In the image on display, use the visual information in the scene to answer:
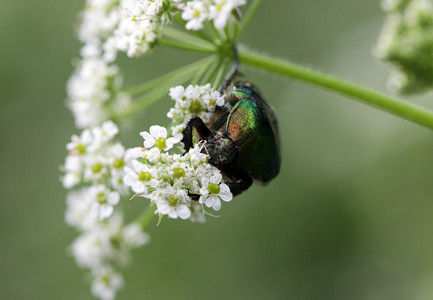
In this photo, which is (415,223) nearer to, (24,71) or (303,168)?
(303,168)

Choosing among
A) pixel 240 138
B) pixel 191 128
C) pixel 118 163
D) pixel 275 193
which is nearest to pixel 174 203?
pixel 191 128

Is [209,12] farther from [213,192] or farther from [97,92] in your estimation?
[97,92]

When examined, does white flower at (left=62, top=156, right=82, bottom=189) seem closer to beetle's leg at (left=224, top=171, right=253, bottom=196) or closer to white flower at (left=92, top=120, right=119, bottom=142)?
white flower at (left=92, top=120, right=119, bottom=142)

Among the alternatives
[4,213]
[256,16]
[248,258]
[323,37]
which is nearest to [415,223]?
[248,258]

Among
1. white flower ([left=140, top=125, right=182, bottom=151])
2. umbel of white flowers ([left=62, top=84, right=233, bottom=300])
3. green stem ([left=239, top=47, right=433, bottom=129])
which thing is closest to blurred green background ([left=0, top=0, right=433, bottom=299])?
umbel of white flowers ([left=62, top=84, right=233, bottom=300])

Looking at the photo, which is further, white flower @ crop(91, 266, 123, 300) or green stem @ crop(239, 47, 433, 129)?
white flower @ crop(91, 266, 123, 300)

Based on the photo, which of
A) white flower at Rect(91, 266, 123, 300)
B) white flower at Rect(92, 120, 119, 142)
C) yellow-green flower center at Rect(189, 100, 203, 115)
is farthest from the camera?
white flower at Rect(91, 266, 123, 300)

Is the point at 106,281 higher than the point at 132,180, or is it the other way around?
the point at 132,180

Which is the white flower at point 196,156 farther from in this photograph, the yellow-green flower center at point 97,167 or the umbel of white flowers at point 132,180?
the yellow-green flower center at point 97,167
